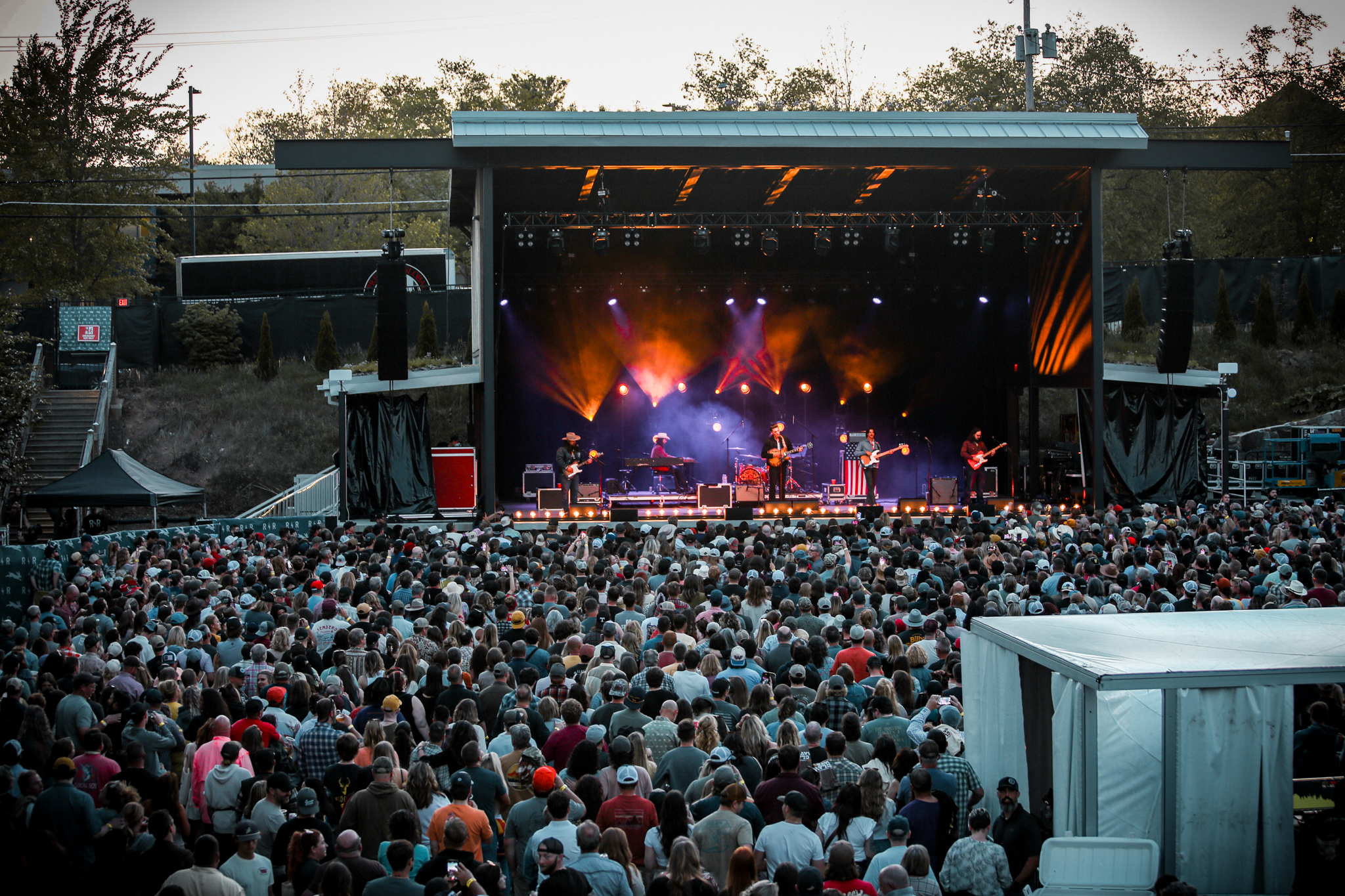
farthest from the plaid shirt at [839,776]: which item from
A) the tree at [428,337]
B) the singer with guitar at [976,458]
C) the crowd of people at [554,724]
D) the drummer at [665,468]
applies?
the tree at [428,337]

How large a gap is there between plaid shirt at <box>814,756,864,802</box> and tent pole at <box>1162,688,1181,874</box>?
157cm

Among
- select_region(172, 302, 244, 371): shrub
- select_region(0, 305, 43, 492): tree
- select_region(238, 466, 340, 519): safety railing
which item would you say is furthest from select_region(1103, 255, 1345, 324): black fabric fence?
select_region(0, 305, 43, 492): tree

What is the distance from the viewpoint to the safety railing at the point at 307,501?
2133 centimetres

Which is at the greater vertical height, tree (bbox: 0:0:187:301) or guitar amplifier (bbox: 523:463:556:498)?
tree (bbox: 0:0:187:301)

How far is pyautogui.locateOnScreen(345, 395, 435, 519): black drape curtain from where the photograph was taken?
2116 cm

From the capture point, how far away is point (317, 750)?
21.9 feet

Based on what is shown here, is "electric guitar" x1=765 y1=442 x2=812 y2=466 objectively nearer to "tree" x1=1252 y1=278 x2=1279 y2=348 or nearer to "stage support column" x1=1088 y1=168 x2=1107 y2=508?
Answer: "stage support column" x1=1088 y1=168 x2=1107 y2=508

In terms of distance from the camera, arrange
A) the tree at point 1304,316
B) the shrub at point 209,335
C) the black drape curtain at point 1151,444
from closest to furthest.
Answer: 1. the black drape curtain at point 1151,444
2. the tree at point 1304,316
3. the shrub at point 209,335

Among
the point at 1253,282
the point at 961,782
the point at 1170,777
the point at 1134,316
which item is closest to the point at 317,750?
the point at 961,782

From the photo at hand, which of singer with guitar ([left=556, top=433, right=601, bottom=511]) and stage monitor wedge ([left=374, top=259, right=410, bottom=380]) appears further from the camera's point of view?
singer with guitar ([left=556, top=433, right=601, bottom=511])

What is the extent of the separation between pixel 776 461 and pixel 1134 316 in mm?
13785

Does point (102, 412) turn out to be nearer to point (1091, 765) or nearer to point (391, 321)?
point (391, 321)

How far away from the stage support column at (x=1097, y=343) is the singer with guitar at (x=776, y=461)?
17.0ft

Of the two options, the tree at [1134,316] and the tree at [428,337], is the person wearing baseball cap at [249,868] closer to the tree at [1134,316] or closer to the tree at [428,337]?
the tree at [428,337]
